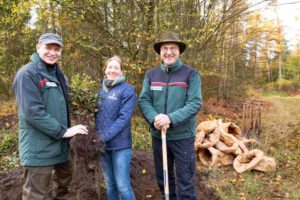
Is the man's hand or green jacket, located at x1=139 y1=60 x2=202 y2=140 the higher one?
green jacket, located at x1=139 y1=60 x2=202 y2=140

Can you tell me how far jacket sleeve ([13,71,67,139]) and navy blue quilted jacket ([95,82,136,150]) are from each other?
0.66 metres

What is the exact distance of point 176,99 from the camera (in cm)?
393

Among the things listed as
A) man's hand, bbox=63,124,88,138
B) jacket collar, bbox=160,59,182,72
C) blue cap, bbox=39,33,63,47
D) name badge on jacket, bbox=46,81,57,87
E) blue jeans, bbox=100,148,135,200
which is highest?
blue cap, bbox=39,33,63,47

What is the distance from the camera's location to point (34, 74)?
331 cm

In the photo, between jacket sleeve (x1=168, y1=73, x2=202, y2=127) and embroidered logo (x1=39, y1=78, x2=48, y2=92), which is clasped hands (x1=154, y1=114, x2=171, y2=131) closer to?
jacket sleeve (x1=168, y1=73, x2=202, y2=127)

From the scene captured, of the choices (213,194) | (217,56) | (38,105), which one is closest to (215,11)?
(217,56)

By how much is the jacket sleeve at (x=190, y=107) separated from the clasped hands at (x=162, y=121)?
50 mm

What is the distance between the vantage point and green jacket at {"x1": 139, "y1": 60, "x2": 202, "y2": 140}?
387cm

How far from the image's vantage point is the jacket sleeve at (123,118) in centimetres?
371

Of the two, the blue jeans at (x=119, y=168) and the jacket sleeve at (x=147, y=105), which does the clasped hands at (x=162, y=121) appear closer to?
the jacket sleeve at (x=147, y=105)

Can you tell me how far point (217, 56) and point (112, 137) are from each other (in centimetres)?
868

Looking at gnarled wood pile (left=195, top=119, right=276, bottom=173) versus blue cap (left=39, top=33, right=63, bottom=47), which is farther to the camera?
gnarled wood pile (left=195, top=119, right=276, bottom=173)

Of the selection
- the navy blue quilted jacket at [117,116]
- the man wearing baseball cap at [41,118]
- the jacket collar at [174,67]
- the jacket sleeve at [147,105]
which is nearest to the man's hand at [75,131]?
the man wearing baseball cap at [41,118]

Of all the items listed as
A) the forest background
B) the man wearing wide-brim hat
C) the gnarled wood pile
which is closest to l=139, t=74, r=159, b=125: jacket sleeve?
the man wearing wide-brim hat
